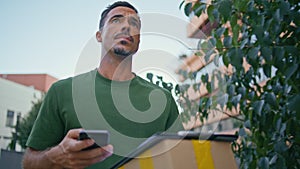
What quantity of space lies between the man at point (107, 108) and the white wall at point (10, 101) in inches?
602

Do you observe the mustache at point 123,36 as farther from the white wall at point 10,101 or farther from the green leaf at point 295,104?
the white wall at point 10,101

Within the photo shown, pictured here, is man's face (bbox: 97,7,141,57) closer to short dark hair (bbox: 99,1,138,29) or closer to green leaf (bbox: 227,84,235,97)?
short dark hair (bbox: 99,1,138,29)

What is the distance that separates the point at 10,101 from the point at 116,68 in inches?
658

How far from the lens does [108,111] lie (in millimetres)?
595

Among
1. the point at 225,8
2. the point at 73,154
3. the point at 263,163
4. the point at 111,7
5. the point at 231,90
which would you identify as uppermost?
the point at 225,8

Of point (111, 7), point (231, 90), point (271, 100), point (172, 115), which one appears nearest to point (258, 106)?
point (271, 100)

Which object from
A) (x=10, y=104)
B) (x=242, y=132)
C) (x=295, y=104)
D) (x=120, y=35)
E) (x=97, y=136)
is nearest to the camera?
(x=97, y=136)

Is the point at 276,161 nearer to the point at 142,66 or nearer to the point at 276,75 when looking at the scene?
the point at 276,75

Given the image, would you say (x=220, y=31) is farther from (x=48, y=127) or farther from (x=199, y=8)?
(x=48, y=127)

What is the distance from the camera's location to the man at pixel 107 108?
20.8 inches

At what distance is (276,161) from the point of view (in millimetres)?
1045

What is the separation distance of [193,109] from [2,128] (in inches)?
661

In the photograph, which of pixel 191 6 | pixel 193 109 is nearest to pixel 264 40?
pixel 191 6

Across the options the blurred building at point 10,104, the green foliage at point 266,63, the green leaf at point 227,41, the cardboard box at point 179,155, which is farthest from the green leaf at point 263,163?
the blurred building at point 10,104
